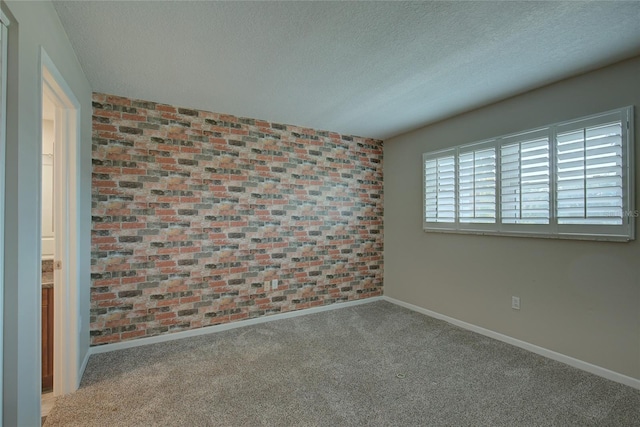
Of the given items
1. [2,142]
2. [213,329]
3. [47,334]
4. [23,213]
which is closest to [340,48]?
[2,142]

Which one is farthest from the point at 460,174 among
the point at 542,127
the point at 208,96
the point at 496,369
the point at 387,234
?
the point at 208,96

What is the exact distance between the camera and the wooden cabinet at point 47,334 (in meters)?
2.50

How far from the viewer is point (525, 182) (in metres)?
2.96

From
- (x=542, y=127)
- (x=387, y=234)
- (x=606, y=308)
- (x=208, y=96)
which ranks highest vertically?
(x=208, y=96)

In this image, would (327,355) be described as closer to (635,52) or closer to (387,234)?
(387,234)

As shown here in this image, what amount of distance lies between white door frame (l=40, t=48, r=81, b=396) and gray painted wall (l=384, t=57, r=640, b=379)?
12.2ft

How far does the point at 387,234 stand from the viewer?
4750 millimetres

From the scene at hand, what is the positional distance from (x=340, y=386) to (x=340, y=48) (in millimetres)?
2526

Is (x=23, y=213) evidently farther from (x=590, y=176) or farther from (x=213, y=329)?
(x=590, y=176)

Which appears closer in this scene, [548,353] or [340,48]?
[340,48]

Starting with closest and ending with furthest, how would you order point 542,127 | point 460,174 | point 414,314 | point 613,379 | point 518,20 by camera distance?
1. point 518,20
2. point 613,379
3. point 542,127
4. point 460,174
5. point 414,314

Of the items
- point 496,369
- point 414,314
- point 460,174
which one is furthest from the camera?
point 414,314

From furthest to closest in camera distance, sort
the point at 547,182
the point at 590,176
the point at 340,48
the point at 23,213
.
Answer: the point at 547,182, the point at 590,176, the point at 340,48, the point at 23,213

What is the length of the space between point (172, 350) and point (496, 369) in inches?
117
